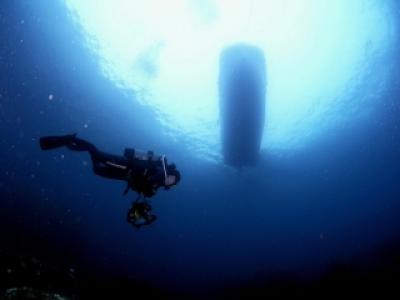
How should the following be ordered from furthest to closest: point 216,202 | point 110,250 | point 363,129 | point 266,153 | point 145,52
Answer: point 110,250
point 216,202
point 266,153
point 363,129
point 145,52

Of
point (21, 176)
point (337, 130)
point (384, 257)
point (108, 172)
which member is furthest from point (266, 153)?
point (21, 176)

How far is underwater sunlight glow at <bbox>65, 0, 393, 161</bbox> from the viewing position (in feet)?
47.8

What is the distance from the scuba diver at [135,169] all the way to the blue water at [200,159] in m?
10.3

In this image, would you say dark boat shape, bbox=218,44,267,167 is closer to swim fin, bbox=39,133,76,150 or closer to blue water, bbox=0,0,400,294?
blue water, bbox=0,0,400,294

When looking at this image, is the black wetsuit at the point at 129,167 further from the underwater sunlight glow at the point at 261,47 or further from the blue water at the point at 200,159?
the blue water at the point at 200,159

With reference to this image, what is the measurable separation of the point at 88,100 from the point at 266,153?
1194 centimetres

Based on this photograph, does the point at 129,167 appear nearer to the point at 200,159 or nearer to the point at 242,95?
the point at 242,95

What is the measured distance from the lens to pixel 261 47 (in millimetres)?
15938

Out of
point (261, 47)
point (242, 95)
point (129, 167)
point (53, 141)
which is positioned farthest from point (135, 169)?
point (242, 95)

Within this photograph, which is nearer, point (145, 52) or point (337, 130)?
point (145, 52)

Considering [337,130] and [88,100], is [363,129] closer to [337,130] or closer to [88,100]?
[337,130]

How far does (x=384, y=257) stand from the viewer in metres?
30.3

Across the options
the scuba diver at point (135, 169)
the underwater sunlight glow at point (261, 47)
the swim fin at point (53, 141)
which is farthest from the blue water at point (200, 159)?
the swim fin at point (53, 141)

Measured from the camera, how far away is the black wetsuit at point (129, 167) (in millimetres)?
6535
